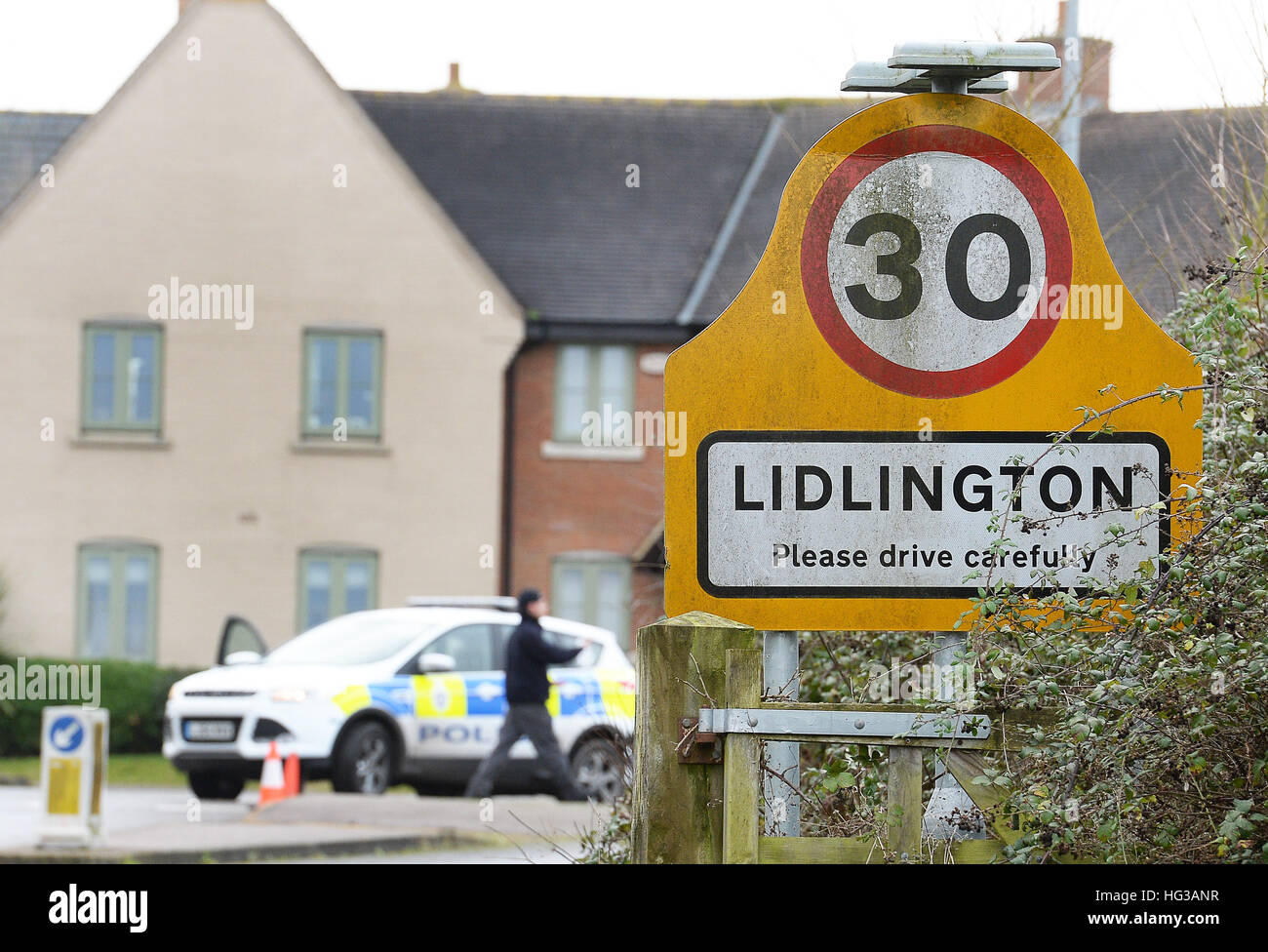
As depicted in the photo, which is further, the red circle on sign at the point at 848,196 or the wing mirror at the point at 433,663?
the wing mirror at the point at 433,663

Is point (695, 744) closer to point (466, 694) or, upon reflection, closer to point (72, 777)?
point (72, 777)

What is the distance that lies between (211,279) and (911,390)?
21.7 meters

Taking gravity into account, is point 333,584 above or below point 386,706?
above

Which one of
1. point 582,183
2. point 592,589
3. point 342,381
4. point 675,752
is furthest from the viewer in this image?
point 582,183

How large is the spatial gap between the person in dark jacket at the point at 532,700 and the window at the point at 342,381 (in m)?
11.4

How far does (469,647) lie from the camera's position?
15625 mm

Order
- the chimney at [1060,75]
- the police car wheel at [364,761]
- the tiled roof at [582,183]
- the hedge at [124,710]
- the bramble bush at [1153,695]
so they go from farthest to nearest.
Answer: the tiled roof at [582,183], the hedge at [124,710], the police car wheel at [364,761], the chimney at [1060,75], the bramble bush at [1153,695]

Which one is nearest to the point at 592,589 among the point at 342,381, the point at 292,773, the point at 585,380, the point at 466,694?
the point at 585,380

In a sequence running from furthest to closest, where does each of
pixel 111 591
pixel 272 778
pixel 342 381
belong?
pixel 342 381, pixel 111 591, pixel 272 778

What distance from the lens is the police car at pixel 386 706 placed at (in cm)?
1468

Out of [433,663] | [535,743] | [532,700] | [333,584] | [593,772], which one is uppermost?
[333,584]

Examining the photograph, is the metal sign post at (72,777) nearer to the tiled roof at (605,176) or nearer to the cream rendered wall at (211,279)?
the cream rendered wall at (211,279)

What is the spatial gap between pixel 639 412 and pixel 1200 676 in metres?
21.9

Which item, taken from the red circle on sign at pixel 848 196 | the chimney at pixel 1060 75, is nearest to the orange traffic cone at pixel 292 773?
the chimney at pixel 1060 75
